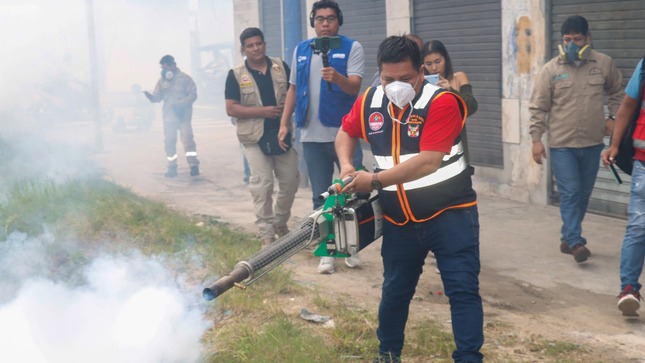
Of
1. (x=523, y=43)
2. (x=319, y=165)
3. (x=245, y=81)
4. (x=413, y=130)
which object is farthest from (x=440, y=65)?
(x=523, y=43)

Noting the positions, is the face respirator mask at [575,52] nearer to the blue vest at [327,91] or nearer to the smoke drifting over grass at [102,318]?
the blue vest at [327,91]

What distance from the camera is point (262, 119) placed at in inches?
303

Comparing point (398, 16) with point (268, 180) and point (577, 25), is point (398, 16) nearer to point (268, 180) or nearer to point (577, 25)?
point (268, 180)

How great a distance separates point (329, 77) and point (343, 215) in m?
2.31

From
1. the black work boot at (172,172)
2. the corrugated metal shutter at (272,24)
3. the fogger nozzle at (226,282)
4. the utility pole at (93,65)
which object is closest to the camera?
the fogger nozzle at (226,282)

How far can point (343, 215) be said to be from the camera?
4.54 metres

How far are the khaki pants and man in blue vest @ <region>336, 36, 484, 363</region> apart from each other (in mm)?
3181

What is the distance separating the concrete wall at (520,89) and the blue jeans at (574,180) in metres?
2.17

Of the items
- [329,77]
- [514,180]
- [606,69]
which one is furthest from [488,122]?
[329,77]

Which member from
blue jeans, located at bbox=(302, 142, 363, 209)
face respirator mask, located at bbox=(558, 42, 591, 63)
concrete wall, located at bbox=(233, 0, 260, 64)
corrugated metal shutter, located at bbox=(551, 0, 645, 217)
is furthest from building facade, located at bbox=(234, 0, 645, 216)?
concrete wall, located at bbox=(233, 0, 260, 64)

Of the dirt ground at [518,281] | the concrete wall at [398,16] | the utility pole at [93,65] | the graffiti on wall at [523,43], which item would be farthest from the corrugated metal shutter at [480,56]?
the utility pole at [93,65]

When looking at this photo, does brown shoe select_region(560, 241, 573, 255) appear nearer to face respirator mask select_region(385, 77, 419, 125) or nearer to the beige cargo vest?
the beige cargo vest

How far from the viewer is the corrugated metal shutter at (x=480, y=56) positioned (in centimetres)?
1008

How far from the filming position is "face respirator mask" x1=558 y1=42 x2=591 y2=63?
22.9ft
